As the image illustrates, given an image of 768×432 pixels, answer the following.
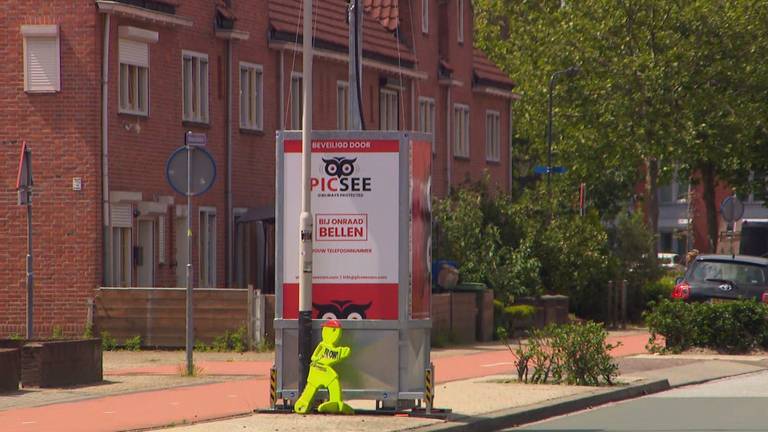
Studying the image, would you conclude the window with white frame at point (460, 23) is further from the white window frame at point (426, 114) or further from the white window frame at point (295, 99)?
the white window frame at point (295, 99)

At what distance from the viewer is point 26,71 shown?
31266 millimetres

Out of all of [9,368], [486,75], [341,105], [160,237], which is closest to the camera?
[9,368]

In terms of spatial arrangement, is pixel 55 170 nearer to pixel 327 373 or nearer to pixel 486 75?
pixel 327 373

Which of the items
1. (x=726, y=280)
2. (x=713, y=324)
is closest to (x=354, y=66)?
(x=713, y=324)

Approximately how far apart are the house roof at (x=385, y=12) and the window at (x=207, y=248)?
432 inches

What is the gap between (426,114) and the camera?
151 ft

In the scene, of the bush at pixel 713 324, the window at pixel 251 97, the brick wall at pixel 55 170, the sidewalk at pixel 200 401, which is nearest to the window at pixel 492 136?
the window at pixel 251 97

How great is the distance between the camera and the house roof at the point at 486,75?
50031mm

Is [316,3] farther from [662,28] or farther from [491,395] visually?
[491,395]

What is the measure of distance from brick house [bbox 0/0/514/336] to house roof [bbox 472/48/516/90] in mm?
7682

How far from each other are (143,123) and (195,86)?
103 inches

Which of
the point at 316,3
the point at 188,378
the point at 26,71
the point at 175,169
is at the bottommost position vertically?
the point at 188,378

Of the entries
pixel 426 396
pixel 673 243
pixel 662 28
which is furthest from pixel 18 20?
pixel 673 243

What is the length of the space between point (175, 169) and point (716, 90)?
120ft
